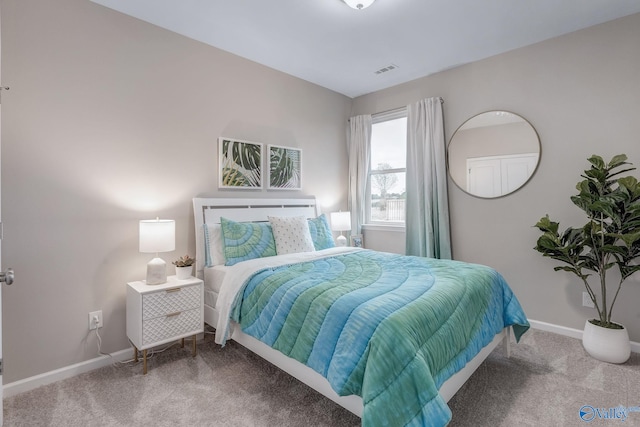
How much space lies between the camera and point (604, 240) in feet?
8.29

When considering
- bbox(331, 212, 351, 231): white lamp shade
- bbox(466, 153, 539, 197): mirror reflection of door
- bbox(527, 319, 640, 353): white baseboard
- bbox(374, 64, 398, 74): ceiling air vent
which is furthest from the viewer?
bbox(331, 212, 351, 231): white lamp shade

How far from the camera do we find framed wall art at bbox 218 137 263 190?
321cm

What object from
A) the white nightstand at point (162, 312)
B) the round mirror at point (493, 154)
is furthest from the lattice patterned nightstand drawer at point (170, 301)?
the round mirror at point (493, 154)

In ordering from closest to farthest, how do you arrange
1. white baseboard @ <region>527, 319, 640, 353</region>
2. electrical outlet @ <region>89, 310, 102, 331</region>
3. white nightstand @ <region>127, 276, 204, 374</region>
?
1. white nightstand @ <region>127, 276, 204, 374</region>
2. electrical outlet @ <region>89, 310, 102, 331</region>
3. white baseboard @ <region>527, 319, 640, 353</region>

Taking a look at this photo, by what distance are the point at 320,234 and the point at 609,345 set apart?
101 inches

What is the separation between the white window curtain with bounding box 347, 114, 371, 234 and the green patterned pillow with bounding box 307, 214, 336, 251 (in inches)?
40.0

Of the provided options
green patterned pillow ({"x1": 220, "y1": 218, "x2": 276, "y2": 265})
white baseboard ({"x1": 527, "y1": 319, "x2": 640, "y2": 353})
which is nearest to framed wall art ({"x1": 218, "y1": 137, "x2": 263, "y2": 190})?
green patterned pillow ({"x1": 220, "y1": 218, "x2": 276, "y2": 265})

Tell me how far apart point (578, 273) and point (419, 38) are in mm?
2476

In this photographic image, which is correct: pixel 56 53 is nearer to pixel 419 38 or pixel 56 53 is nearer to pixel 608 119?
pixel 419 38

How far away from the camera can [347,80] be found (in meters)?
4.01

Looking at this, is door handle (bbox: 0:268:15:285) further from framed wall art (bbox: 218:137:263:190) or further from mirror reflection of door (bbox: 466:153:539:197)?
mirror reflection of door (bbox: 466:153:539:197)

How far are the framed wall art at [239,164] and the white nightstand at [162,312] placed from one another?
1.12m

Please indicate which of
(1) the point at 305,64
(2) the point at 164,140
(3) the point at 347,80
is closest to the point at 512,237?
(3) the point at 347,80

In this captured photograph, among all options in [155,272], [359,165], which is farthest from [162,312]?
[359,165]
